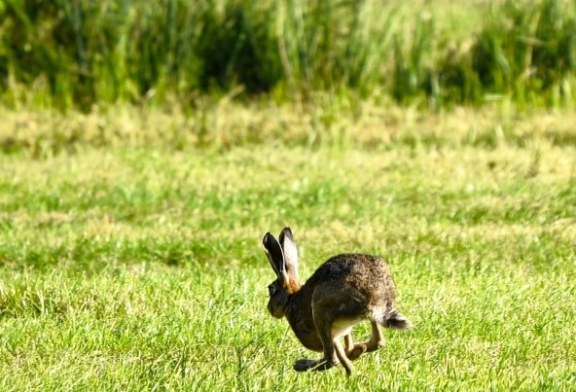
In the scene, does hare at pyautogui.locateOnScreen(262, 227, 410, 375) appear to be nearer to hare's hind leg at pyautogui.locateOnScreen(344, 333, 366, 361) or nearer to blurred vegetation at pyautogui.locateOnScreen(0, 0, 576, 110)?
hare's hind leg at pyautogui.locateOnScreen(344, 333, 366, 361)

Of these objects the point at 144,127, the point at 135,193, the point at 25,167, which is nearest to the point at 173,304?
the point at 135,193

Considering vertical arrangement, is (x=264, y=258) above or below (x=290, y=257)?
below

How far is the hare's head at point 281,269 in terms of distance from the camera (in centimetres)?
578

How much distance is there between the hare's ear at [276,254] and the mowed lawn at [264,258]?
377 mm

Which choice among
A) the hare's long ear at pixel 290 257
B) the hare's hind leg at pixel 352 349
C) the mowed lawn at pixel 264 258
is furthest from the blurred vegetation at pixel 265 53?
the hare's hind leg at pixel 352 349

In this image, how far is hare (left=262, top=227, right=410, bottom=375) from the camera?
5238mm

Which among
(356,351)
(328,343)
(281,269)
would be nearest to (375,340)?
(356,351)

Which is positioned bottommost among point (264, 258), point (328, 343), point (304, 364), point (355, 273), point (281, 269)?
point (264, 258)

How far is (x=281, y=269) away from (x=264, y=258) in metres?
3.24

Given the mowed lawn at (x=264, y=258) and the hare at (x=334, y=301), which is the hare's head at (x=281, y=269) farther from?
the mowed lawn at (x=264, y=258)

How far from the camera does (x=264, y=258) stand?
904 cm

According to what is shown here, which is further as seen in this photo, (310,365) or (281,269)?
(281,269)

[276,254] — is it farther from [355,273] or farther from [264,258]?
[264,258]

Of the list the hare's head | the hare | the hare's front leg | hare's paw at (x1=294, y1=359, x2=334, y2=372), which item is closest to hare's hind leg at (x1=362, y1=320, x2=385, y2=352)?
the hare
